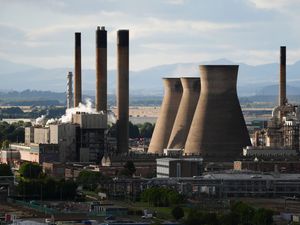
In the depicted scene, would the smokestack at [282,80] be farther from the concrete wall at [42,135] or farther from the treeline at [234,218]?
the treeline at [234,218]

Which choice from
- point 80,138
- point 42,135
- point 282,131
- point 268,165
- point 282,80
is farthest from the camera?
point 282,80

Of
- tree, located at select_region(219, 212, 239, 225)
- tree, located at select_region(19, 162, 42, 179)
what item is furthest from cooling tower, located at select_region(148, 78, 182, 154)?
tree, located at select_region(219, 212, 239, 225)

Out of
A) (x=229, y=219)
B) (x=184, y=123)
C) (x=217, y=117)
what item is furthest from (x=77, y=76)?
(x=229, y=219)

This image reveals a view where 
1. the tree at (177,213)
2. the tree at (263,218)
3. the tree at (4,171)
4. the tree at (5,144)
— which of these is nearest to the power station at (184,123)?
the tree at (5,144)

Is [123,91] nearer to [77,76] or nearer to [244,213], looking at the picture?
[77,76]

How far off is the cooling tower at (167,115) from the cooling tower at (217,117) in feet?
23.1

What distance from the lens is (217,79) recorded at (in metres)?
86.1

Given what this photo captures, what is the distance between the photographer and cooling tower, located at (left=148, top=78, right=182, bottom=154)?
93625 mm

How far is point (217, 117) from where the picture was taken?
282ft

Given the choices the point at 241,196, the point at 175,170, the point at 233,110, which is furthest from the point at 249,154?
the point at 241,196

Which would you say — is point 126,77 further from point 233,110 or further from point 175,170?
point 175,170

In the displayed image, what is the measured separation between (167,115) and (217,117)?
8.66 meters

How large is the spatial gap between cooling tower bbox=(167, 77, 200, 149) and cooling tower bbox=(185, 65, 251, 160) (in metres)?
3.68

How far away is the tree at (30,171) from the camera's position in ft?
263
